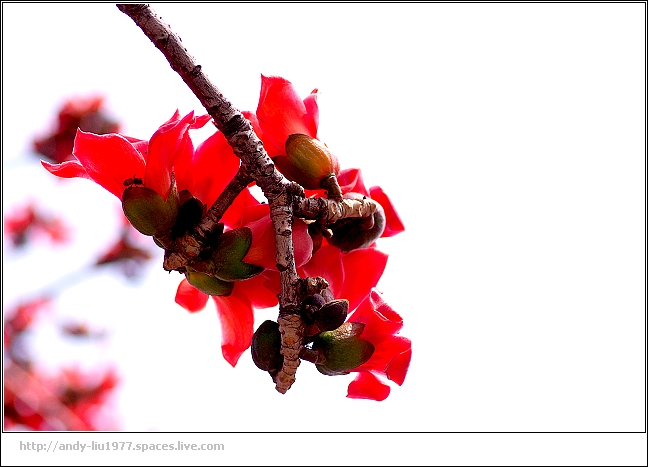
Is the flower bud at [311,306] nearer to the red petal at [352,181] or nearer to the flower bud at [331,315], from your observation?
the flower bud at [331,315]

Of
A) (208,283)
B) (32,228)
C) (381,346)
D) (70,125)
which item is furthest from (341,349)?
(32,228)

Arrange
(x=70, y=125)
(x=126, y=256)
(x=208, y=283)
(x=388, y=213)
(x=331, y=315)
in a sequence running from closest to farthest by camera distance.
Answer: (x=331, y=315) → (x=208, y=283) → (x=388, y=213) → (x=70, y=125) → (x=126, y=256)

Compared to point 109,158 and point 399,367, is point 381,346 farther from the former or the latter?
point 109,158

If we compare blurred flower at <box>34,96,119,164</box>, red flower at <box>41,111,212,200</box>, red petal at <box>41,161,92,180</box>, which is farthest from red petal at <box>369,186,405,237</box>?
blurred flower at <box>34,96,119,164</box>

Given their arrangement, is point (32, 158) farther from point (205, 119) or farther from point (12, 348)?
point (205, 119)

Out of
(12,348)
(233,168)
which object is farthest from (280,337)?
(12,348)

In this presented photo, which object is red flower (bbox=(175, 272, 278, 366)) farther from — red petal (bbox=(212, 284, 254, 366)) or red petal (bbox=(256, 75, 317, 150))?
red petal (bbox=(256, 75, 317, 150))

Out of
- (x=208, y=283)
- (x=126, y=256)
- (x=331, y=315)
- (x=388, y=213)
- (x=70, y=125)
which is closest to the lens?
(x=331, y=315)
